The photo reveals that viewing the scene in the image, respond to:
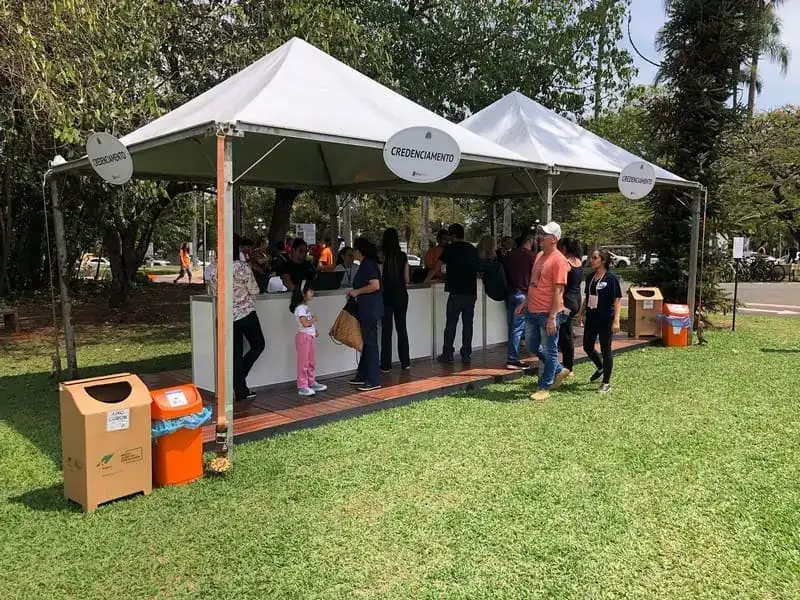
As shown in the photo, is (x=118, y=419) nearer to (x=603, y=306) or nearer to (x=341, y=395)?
(x=341, y=395)

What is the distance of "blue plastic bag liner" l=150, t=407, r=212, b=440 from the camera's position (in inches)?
173

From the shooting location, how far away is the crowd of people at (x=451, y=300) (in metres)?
6.46

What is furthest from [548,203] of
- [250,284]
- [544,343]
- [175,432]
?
[175,432]

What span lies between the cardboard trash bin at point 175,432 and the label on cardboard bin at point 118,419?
23cm

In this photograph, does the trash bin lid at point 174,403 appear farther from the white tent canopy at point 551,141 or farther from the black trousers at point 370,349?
the white tent canopy at point 551,141

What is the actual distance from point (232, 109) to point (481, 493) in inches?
137

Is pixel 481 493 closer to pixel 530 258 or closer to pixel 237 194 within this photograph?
pixel 530 258

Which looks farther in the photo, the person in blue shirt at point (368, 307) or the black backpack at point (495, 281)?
the black backpack at point (495, 281)

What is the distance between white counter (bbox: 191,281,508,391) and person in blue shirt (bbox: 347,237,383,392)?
51 centimetres

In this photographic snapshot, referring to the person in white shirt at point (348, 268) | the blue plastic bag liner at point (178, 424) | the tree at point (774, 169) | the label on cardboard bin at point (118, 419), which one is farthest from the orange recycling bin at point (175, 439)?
the tree at point (774, 169)

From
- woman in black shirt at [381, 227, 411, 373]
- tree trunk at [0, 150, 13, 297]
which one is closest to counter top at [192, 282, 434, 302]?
woman in black shirt at [381, 227, 411, 373]

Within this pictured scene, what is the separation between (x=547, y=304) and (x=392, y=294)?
5.82 feet

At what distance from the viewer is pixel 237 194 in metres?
11.9

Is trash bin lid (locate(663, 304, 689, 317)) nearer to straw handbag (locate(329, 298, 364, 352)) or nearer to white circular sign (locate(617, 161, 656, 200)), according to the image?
white circular sign (locate(617, 161, 656, 200))
